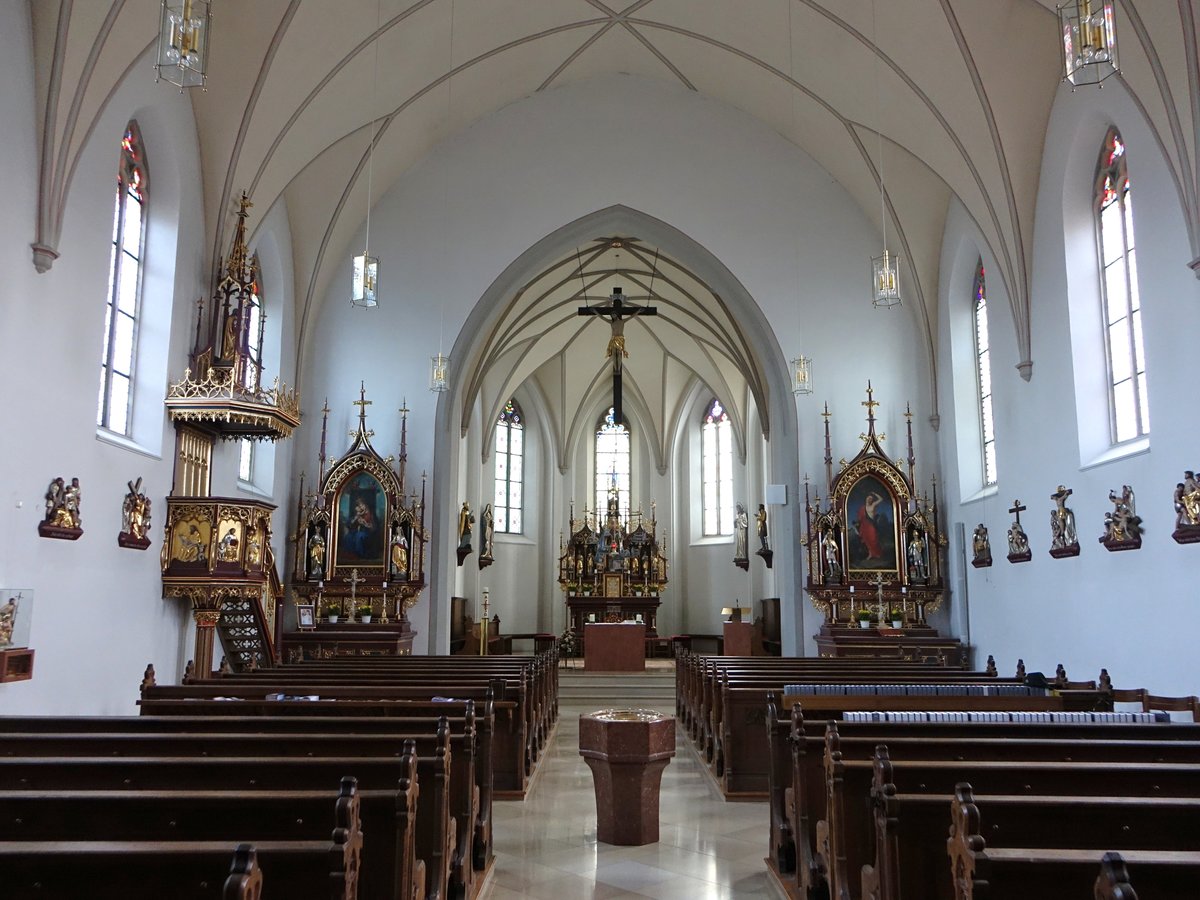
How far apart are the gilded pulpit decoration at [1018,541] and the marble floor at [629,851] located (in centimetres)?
670

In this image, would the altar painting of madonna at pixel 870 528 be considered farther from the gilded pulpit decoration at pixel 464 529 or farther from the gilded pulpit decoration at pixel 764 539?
the gilded pulpit decoration at pixel 464 529

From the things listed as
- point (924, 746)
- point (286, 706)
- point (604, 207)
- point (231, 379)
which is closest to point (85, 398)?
point (231, 379)

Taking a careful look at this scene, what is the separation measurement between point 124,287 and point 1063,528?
42.8 feet

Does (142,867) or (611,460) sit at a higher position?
(611,460)

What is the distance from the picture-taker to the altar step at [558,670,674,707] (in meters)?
20.4

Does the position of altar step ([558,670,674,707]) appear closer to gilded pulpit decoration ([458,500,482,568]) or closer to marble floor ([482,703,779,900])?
Result: gilded pulpit decoration ([458,500,482,568])

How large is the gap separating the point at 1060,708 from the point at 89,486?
1047cm

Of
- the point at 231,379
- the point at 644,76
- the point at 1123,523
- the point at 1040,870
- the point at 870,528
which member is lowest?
the point at 1040,870

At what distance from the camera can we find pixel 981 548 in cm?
1659

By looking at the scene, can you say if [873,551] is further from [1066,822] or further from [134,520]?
[1066,822]

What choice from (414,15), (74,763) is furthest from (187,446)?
(74,763)

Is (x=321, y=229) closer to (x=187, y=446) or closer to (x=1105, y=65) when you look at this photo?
(x=187, y=446)

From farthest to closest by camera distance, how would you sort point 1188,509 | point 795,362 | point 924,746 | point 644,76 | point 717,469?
point 717,469
point 644,76
point 795,362
point 1188,509
point 924,746

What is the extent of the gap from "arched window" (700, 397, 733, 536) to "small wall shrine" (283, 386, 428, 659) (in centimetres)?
1458
